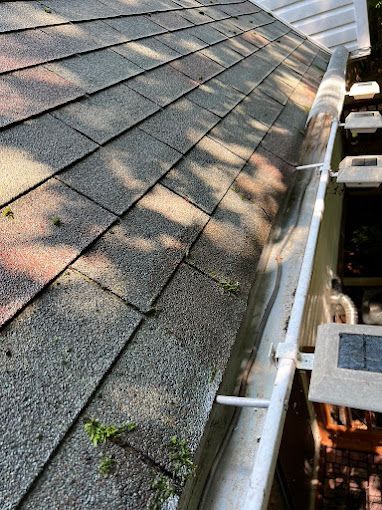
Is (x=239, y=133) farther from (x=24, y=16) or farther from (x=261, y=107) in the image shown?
(x=24, y=16)

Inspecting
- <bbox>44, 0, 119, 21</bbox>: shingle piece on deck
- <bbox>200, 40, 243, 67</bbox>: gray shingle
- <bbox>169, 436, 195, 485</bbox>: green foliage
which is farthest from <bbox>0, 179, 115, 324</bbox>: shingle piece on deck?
<bbox>200, 40, 243, 67</bbox>: gray shingle

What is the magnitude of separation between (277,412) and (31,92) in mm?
1913

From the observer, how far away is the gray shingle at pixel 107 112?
7.74 feet

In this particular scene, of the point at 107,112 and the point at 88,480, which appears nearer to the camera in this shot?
the point at 88,480

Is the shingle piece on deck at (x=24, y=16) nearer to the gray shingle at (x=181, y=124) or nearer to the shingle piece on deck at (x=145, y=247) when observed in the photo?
the gray shingle at (x=181, y=124)

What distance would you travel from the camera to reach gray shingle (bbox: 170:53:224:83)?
3.59 m

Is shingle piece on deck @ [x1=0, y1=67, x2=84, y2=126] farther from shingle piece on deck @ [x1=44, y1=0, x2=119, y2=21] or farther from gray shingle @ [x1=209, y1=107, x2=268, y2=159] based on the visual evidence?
shingle piece on deck @ [x1=44, y1=0, x2=119, y2=21]

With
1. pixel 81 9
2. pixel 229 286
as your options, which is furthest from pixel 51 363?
pixel 81 9

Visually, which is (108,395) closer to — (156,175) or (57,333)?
(57,333)

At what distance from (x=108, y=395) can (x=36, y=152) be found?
117 cm

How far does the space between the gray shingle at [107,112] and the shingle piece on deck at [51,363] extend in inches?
40.1

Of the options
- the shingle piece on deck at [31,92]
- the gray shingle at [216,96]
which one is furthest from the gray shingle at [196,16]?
the shingle piece on deck at [31,92]

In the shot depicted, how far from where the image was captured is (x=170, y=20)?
4.46 m

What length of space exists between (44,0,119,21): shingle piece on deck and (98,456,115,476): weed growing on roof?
3.20 metres
